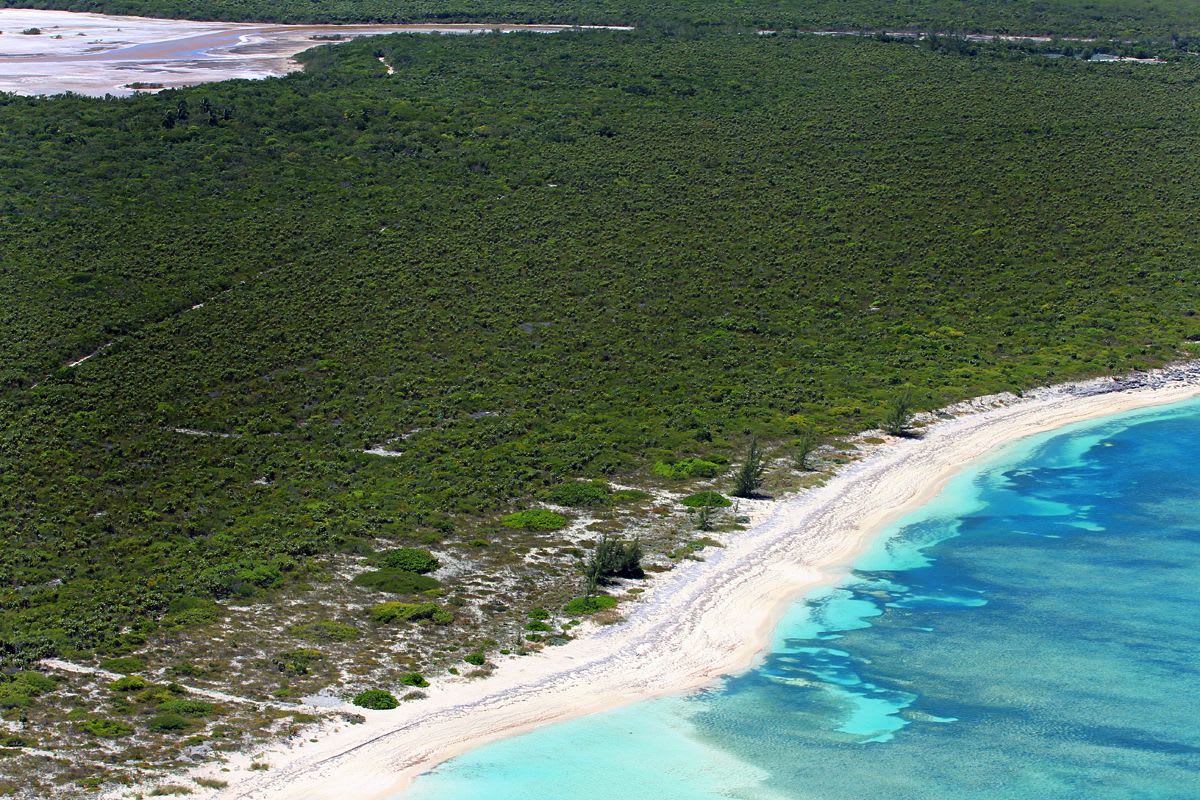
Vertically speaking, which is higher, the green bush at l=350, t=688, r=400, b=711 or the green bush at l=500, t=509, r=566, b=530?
the green bush at l=500, t=509, r=566, b=530

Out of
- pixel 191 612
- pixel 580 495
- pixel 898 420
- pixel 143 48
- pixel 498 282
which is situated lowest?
pixel 191 612

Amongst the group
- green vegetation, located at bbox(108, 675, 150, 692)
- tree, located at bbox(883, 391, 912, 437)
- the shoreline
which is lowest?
the shoreline

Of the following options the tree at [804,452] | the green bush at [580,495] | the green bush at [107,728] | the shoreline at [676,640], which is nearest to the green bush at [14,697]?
the green bush at [107,728]

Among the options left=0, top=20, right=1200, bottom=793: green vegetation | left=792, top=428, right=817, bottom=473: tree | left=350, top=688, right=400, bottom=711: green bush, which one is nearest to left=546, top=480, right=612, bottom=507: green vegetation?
left=0, top=20, right=1200, bottom=793: green vegetation

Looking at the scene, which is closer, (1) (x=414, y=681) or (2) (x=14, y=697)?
(2) (x=14, y=697)

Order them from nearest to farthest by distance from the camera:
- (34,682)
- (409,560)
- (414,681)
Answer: (34,682) → (414,681) → (409,560)

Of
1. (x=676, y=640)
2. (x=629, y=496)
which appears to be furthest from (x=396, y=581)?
(x=629, y=496)

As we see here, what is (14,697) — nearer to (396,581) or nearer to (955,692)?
(396,581)

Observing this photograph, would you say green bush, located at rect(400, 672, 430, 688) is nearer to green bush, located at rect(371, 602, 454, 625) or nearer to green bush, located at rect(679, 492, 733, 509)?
green bush, located at rect(371, 602, 454, 625)
